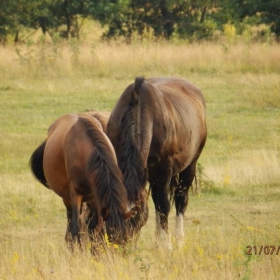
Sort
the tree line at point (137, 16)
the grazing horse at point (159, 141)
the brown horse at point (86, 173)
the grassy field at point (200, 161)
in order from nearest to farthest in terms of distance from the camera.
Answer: the grassy field at point (200, 161) < the brown horse at point (86, 173) < the grazing horse at point (159, 141) < the tree line at point (137, 16)

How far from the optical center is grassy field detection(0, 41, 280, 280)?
6254 millimetres

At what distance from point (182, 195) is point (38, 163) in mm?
1564

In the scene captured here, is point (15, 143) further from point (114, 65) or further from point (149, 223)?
point (114, 65)

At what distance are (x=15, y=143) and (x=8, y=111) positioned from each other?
3684 mm

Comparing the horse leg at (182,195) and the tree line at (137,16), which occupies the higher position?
the horse leg at (182,195)

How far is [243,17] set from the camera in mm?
31297

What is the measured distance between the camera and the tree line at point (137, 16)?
30891 millimetres

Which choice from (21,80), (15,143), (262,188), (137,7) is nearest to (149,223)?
(262,188)

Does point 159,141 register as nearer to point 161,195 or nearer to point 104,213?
point 161,195

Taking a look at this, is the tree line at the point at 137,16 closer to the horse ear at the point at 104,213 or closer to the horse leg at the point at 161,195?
the horse leg at the point at 161,195

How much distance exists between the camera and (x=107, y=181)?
654 cm

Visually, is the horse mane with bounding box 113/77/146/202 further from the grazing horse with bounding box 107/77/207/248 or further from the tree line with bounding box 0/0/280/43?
the tree line with bounding box 0/0/280/43
